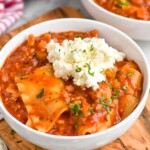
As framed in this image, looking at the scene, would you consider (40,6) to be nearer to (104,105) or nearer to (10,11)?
(10,11)

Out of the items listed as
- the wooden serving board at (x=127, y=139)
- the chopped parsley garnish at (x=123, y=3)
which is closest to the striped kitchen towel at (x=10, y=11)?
the chopped parsley garnish at (x=123, y=3)

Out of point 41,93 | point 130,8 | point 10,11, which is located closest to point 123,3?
point 130,8

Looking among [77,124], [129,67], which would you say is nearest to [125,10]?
[129,67]

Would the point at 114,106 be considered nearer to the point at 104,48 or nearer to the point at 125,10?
the point at 104,48

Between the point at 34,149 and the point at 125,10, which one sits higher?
the point at 125,10

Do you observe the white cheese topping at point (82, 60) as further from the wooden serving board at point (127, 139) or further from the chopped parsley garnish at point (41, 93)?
the wooden serving board at point (127, 139)

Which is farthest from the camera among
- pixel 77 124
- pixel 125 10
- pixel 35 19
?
pixel 35 19
